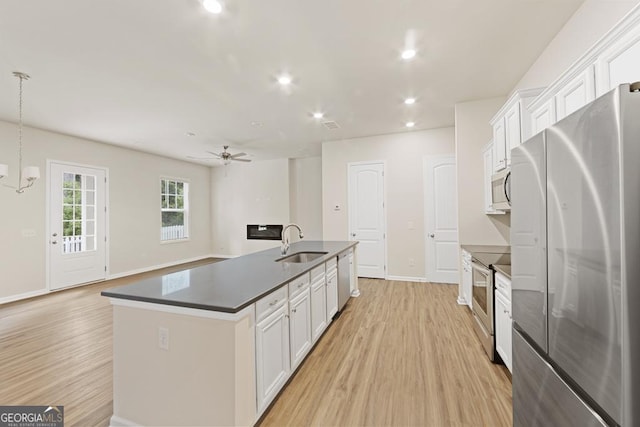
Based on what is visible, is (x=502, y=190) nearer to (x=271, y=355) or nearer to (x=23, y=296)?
(x=271, y=355)

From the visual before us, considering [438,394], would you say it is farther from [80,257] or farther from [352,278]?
[80,257]

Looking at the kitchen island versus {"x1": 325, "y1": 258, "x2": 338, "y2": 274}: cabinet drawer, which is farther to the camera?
{"x1": 325, "y1": 258, "x2": 338, "y2": 274}: cabinet drawer

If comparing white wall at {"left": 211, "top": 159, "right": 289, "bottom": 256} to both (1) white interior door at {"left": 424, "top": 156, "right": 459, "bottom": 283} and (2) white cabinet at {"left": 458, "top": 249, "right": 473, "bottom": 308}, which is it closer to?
(1) white interior door at {"left": 424, "top": 156, "right": 459, "bottom": 283}

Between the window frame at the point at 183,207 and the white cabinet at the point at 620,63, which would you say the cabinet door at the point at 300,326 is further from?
the window frame at the point at 183,207

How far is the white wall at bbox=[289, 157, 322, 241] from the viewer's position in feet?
25.9

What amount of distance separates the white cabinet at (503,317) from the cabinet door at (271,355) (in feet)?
5.53

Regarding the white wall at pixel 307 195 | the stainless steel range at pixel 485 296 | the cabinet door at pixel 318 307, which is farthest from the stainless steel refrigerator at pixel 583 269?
the white wall at pixel 307 195

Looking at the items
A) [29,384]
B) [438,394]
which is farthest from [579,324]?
[29,384]

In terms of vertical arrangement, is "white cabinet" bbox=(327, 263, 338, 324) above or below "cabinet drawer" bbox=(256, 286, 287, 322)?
below

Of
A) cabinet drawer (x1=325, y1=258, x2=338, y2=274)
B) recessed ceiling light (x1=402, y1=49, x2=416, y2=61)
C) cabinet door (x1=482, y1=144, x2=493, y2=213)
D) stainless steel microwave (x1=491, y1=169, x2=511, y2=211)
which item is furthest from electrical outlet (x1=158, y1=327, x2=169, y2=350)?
cabinet door (x1=482, y1=144, x2=493, y2=213)

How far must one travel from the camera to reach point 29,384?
2223 mm

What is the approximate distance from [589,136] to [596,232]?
1.05ft

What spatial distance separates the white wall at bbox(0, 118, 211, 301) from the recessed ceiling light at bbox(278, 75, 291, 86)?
472cm

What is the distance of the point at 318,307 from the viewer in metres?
2.81
